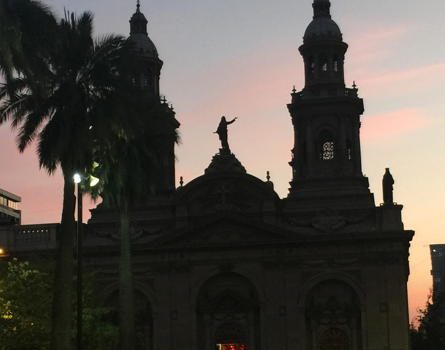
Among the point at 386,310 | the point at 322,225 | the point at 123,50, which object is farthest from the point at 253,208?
the point at 123,50

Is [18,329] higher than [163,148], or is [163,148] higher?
[163,148]

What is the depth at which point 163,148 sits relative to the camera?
48.9m

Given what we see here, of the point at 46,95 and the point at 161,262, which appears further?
the point at 161,262

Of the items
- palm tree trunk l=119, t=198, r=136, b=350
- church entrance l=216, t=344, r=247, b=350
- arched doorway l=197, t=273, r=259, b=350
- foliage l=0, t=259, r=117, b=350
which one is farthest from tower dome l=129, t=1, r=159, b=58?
foliage l=0, t=259, r=117, b=350

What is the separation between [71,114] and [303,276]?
127 ft

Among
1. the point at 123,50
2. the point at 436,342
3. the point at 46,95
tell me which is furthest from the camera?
the point at 436,342

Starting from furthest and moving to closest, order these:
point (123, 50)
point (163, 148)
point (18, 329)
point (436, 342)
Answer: point (436, 342)
point (163, 148)
point (18, 329)
point (123, 50)

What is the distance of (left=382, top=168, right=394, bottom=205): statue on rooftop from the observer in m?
72.5

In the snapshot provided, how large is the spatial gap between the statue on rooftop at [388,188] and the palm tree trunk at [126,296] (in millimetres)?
28099

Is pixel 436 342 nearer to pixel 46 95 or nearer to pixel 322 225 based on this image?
pixel 322 225

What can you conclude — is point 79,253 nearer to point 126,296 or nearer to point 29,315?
point 29,315

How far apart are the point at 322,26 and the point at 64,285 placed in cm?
4852

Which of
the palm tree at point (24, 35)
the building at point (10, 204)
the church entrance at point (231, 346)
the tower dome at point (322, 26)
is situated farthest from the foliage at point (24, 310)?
the building at point (10, 204)

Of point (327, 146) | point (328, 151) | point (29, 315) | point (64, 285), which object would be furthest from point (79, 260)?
point (327, 146)
